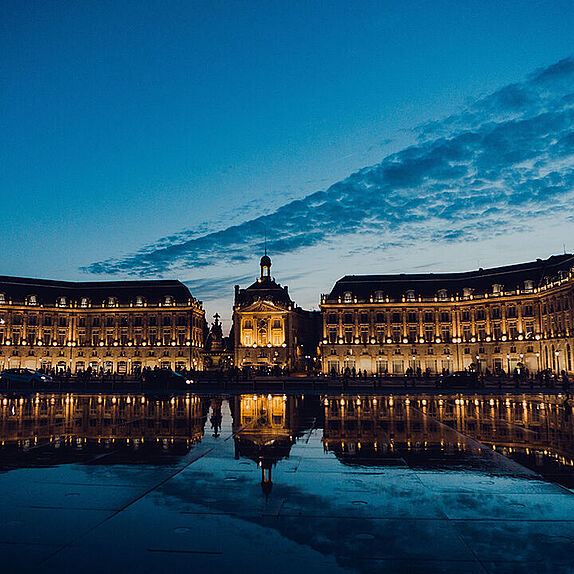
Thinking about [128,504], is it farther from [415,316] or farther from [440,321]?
[440,321]

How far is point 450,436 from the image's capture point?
643 inches

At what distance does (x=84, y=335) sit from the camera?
109 meters

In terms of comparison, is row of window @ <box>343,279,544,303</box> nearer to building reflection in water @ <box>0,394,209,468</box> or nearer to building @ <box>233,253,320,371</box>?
building @ <box>233,253,320,371</box>

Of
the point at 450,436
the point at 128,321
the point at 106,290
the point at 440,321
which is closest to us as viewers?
the point at 450,436

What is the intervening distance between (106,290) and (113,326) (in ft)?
25.2

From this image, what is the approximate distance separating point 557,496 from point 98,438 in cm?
1181

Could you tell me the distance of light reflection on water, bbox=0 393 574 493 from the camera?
489 inches

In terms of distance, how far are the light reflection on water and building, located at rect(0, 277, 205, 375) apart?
82.4 m

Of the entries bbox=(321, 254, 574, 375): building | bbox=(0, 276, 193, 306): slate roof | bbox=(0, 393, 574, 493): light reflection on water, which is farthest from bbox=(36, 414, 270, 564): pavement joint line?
bbox=(0, 276, 193, 306): slate roof

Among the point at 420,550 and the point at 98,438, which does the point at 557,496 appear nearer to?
the point at 420,550

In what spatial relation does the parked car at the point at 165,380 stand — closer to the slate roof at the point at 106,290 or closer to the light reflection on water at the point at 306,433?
the light reflection on water at the point at 306,433

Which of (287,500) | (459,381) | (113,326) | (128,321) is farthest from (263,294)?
(287,500)

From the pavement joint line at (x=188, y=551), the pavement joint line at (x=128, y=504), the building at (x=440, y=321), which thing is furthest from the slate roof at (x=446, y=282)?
the pavement joint line at (x=188, y=551)

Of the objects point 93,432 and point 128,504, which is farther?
point 93,432
